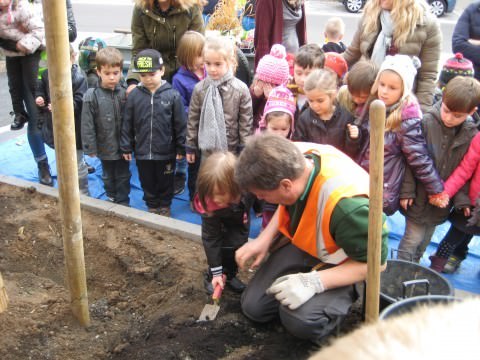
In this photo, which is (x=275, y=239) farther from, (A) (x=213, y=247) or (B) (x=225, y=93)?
(B) (x=225, y=93)

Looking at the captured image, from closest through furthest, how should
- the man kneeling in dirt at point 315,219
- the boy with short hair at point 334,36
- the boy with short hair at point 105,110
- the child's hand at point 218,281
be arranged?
the man kneeling in dirt at point 315,219, the child's hand at point 218,281, the boy with short hair at point 105,110, the boy with short hair at point 334,36

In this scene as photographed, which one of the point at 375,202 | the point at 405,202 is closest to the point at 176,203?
the point at 405,202

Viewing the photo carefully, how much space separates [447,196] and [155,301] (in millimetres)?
2031

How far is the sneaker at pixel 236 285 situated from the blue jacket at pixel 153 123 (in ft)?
4.72

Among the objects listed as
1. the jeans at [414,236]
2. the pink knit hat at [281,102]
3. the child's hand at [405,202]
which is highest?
the pink knit hat at [281,102]

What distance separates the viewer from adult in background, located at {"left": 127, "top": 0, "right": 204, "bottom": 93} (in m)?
4.62

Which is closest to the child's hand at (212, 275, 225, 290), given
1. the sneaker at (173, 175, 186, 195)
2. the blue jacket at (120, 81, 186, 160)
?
the blue jacket at (120, 81, 186, 160)

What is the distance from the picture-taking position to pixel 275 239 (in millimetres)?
3072

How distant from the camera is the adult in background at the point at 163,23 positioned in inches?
182

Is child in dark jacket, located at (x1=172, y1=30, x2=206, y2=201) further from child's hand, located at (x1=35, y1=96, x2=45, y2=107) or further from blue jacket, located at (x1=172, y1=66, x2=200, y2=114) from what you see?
child's hand, located at (x1=35, y1=96, x2=45, y2=107)

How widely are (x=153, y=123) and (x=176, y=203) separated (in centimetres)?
98

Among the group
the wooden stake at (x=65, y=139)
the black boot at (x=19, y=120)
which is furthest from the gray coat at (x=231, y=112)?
the black boot at (x=19, y=120)

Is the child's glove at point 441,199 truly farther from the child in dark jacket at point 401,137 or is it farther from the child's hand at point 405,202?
the child's hand at point 405,202

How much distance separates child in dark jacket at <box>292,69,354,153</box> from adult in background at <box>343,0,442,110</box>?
2.65 ft
